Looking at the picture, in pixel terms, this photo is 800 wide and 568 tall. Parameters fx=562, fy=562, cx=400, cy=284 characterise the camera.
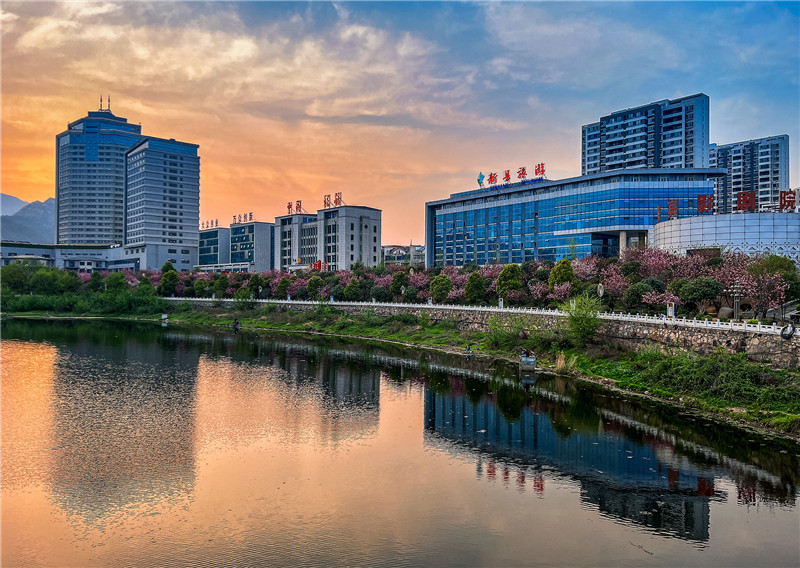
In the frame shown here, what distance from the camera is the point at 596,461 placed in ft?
87.9

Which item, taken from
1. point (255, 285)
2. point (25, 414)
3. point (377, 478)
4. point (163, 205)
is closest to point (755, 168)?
point (255, 285)

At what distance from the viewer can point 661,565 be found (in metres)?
17.6

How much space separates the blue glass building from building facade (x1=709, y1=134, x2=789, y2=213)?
55.0 metres

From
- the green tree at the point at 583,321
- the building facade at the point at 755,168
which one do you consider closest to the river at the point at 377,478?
the green tree at the point at 583,321

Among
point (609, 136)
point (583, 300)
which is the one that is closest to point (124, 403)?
point (583, 300)

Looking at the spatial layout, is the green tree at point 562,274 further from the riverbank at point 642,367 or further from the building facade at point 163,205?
the building facade at point 163,205

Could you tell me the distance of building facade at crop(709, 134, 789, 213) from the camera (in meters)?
150

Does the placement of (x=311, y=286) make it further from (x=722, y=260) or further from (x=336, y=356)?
(x=722, y=260)

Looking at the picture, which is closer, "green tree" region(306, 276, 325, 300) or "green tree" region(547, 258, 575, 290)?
"green tree" region(547, 258, 575, 290)

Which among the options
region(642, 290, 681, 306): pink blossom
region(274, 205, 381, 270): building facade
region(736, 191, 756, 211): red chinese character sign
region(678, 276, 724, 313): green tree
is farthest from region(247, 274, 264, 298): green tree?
region(736, 191, 756, 211): red chinese character sign

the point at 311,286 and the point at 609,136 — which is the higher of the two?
the point at 609,136

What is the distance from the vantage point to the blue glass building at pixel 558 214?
3994 inches

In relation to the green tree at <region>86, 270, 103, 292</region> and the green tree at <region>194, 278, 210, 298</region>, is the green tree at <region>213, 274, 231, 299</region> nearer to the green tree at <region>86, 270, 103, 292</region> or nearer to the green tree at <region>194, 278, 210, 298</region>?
the green tree at <region>194, 278, 210, 298</region>

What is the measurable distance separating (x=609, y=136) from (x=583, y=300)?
107266 mm
